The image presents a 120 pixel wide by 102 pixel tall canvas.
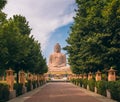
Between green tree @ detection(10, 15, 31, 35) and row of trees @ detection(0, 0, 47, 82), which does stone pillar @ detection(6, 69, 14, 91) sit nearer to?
row of trees @ detection(0, 0, 47, 82)

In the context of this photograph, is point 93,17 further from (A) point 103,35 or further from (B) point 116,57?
(B) point 116,57

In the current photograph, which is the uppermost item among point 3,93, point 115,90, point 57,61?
point 57,61

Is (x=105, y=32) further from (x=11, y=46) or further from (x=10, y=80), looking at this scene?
(x=10, y=80)

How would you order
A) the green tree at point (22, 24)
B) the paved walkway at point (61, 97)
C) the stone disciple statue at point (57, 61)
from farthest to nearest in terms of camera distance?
the stone disciple statue at point (57, 61)
the green tree at point (22, 24)
the paved walkway at point (61, 97)

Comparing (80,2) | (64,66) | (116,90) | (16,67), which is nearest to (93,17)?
(116,90)

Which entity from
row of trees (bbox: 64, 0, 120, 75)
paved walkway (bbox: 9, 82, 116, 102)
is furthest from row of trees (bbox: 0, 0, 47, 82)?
row of trees (bbox: 64, 0, 120, 75)

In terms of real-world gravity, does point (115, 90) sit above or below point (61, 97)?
above

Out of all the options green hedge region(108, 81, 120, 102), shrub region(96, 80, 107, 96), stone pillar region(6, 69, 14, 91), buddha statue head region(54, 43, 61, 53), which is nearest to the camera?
green hedge region(108, 81, 120, 102)

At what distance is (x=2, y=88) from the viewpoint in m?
30.2

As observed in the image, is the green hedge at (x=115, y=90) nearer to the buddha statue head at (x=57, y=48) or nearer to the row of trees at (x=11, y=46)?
the row of trees at (x=11, y=46)

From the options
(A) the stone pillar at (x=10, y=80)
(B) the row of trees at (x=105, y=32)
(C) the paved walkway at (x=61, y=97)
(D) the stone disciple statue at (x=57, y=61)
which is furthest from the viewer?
(D) the stone disciple statue at (x=57, y=61)

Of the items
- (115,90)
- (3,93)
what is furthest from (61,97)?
(3,93)

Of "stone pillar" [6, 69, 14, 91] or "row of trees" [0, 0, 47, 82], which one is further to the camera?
"stone pillar" [6, 69, 14, 91]

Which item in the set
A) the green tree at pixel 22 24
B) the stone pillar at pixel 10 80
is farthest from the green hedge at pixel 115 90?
the green tree at pixel 22 24
